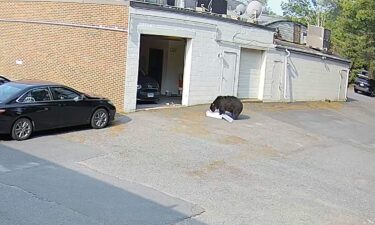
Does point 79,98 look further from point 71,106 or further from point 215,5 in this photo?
point 215,5

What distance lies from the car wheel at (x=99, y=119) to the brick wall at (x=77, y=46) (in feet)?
8.93

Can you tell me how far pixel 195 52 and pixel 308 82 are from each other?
10.9 metres

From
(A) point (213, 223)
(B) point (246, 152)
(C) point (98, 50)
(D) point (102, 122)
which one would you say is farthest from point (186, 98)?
(A) point (213, 223)

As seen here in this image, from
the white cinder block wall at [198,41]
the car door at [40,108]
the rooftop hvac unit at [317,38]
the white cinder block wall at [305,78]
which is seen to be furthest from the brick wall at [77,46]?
the rooftop hvac unit at [317,38]

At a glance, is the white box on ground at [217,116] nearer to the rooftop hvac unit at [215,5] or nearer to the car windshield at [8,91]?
the rooftop hvac unit at [215,5]

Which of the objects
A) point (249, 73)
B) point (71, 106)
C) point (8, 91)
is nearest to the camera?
point (8, 91)

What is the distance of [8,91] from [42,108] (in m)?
0.97

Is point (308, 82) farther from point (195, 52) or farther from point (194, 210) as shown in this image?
point (194, 210)

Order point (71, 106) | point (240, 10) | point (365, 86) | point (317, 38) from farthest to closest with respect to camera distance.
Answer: point (365, 86) → point (317, 38) → point (240, 10) → point (71, 106)

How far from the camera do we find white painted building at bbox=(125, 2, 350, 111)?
56.7 ft

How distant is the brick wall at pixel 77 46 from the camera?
54.4 ft

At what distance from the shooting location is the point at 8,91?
473 inches

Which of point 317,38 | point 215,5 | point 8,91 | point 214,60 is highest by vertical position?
point 215,5

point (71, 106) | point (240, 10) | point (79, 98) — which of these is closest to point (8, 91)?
point (71, 106)
